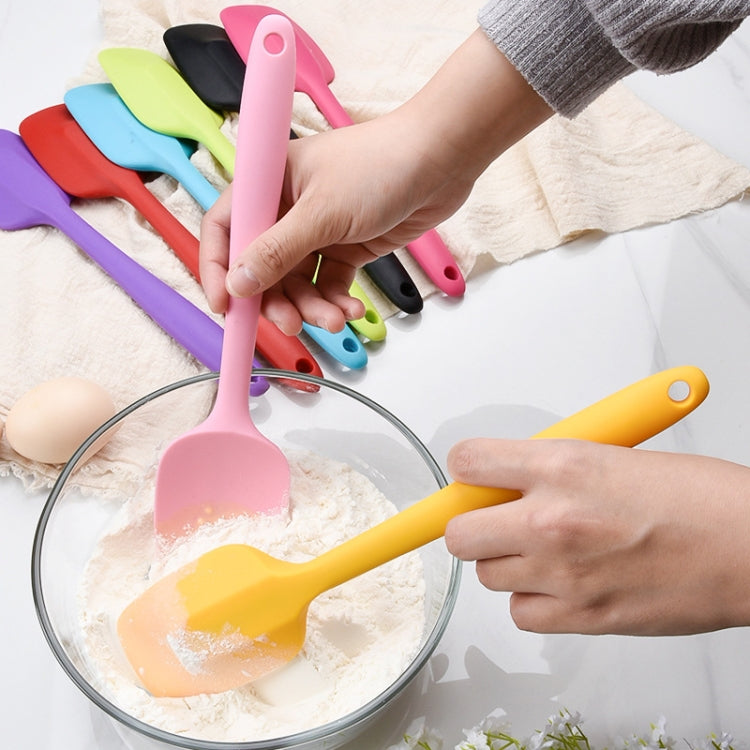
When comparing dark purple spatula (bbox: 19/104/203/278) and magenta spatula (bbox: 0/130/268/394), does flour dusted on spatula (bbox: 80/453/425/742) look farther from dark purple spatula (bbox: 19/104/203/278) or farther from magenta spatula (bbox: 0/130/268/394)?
dark purple spatula (bbox: 19/104/203/278)

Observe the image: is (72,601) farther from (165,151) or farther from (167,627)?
(165,151)

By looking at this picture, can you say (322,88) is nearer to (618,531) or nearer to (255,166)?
(255,166)

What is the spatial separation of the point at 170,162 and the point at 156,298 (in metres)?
0.20

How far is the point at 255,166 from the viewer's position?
716 mm

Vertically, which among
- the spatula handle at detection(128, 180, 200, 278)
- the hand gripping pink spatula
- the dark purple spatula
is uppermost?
the dark purple spatula

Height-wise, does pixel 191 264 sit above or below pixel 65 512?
above

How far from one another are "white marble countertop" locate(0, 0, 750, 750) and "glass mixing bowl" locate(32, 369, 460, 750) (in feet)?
0.21

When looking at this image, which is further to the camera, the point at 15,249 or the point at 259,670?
the point at 15,249

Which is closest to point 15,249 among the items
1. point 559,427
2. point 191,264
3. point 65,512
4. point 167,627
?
point 191,264

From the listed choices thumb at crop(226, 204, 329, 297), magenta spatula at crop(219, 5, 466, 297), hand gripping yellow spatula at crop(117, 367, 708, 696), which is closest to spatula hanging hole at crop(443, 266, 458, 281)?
magenta spatula at crop(219, 5, 466, 297)

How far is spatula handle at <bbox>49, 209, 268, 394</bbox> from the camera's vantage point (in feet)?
3.03

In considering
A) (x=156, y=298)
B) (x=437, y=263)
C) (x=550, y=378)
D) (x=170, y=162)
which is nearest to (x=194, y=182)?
(x=170, y=162)

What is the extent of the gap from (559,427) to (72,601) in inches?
16.8

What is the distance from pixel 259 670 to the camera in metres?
0.72
